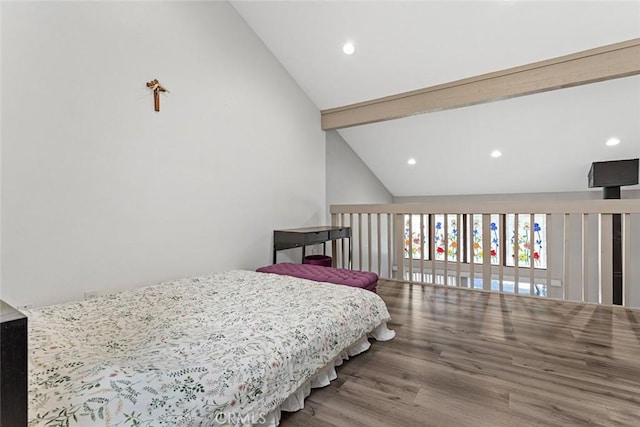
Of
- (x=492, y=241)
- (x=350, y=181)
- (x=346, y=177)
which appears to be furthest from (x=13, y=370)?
(x=492, y=241)

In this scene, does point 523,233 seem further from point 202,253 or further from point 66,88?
point 66,88

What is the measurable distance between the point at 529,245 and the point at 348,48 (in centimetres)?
311

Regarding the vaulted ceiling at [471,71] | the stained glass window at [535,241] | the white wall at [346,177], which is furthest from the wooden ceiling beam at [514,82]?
the stained glass window at [535,241]

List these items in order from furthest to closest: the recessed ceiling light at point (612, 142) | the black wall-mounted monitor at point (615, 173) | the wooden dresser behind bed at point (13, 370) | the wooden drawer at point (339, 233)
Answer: the black wall-mounted monitor at point (615, 173) → the recessed ceiling light at point (612, 142) → the wooden drawer at point (339, 233) → the wooden dresser behind bed at point (13, 370)

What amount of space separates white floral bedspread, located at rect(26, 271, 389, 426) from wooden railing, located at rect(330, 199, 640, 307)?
1.89 metres

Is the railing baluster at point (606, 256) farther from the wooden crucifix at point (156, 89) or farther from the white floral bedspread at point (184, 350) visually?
the wooden crucifix at point (156, 89)

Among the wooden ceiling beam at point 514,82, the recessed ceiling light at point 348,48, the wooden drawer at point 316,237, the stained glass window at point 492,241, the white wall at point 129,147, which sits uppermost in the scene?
the recessed ceiling light at point 348,48

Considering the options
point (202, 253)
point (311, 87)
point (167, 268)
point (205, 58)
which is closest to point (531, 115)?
point (311, 87)

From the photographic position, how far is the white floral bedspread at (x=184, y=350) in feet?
3.21

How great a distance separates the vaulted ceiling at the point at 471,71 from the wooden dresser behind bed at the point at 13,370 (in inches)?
137

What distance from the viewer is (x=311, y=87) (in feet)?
13.9

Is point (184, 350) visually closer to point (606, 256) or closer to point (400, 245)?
point (400, 245)

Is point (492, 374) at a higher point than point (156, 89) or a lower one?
lower

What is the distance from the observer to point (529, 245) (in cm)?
363
